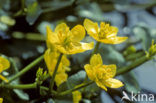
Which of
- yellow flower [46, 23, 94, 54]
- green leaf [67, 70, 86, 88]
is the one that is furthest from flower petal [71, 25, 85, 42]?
green leaf [67, 70, 86, 88]

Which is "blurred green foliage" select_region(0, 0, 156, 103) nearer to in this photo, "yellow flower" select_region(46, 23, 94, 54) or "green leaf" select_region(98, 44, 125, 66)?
"green leaf" select_region(98, 44, 125, 66)

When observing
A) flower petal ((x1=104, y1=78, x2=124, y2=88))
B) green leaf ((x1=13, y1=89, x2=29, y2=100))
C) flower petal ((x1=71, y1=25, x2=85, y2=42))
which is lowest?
green leaf ((x1=13, y1=89, x2=29, y2=100))

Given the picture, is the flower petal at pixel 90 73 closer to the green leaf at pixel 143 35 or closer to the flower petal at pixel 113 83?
the flower petal at pixel 113 83

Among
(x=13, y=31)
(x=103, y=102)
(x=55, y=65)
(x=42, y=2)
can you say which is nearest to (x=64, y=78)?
(x=55, y=65)

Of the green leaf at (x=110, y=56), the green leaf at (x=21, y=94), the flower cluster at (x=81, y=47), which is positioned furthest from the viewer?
the green leaf at (x=110, y=56)

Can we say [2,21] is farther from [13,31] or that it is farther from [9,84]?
[9,84]

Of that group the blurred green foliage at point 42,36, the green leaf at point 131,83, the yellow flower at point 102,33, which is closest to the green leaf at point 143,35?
the blurred green foliage at point 42,36

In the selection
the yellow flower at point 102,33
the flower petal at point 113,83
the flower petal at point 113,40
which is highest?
the yellow flower at point 102,33

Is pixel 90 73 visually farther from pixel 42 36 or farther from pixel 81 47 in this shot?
pixel 42 36
